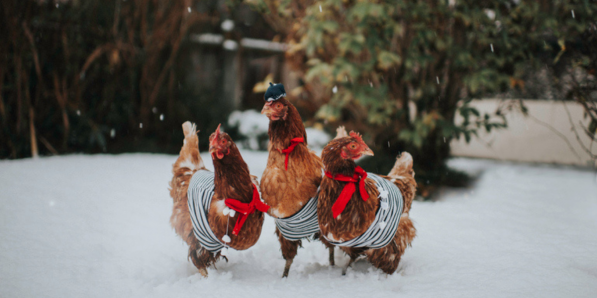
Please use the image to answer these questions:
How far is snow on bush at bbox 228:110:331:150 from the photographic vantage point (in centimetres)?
661

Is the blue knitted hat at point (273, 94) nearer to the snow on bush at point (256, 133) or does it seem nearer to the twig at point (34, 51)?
the twig at point (34, 51)

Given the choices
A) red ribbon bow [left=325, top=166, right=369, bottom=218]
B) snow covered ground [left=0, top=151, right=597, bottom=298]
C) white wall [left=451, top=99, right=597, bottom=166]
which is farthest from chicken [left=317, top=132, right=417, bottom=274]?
white wall [left=451, top=99, right=597, bottom=166]

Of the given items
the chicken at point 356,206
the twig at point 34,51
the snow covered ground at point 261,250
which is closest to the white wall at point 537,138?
the snow covered ground at point 261,250

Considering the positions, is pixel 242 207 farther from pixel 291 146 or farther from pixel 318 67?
pixel 318 67

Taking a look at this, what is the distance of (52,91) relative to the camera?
16.9ft

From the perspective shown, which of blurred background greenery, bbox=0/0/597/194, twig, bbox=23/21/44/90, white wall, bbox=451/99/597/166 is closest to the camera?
blurred background greenery, bbox=0/0/597/194

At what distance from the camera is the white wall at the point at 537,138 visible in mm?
5582

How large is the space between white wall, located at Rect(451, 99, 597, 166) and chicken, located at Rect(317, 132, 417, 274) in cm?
431

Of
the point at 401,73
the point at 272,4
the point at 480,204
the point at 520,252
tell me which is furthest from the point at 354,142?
the point at 272,4

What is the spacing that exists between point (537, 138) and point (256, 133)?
15.7ft

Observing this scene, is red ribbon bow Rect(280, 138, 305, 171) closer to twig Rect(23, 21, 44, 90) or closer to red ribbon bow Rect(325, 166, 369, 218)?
red ribbon bow Rect(325, 166, 369, 218)

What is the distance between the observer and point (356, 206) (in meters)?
2.03

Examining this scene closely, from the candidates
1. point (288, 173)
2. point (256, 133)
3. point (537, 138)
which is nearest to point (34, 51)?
point (256, 133)

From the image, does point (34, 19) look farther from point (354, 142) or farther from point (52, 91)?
point (354, 142)
